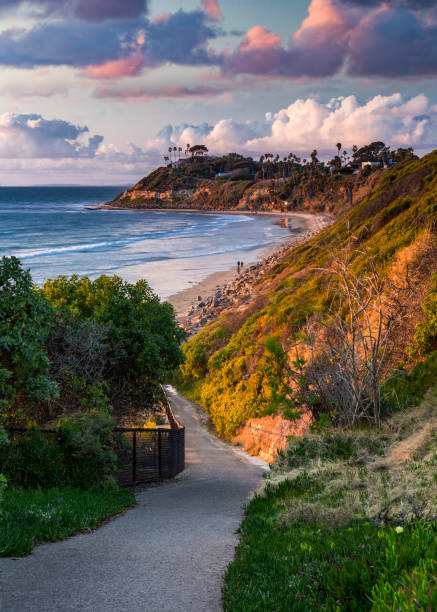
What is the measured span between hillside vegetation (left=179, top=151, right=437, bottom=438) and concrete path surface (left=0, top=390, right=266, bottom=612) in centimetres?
505

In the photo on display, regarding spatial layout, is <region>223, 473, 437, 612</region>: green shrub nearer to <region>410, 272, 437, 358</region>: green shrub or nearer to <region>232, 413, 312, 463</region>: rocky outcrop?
<region>232, 413, 312, 463</region>: rocky outcrop

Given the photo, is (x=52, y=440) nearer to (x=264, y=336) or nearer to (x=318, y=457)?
(x=318, y=457)

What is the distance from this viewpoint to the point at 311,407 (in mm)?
13594

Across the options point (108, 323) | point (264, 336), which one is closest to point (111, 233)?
point (264, 336)

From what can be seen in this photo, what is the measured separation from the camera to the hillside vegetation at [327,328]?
13.8 meters

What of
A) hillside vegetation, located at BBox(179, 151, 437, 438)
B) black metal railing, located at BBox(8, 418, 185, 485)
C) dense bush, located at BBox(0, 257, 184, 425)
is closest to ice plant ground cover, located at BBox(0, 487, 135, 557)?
dense bush, located at BBox(0, 257, 184, 425)

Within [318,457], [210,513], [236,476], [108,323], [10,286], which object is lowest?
[236,476]

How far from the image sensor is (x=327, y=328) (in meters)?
17.2

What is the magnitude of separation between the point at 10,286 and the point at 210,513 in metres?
5.40

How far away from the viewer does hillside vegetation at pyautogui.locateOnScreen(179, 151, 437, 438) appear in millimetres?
13766

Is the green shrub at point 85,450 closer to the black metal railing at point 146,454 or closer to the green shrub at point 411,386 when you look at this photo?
the black metal railing at point 146,454

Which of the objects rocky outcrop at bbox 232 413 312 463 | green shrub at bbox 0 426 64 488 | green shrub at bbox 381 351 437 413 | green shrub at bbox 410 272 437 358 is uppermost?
green shrub at bbox 410 272 437 358

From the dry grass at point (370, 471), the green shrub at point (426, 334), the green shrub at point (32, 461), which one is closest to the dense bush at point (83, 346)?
the green shrub at point (32, 461)

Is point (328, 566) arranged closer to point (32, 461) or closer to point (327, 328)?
point (32, 461)
